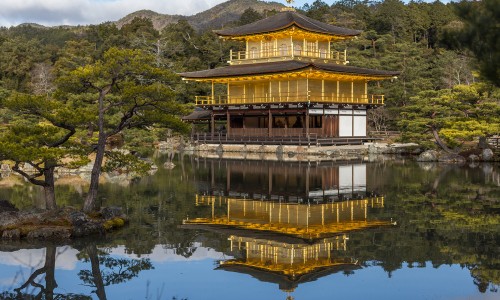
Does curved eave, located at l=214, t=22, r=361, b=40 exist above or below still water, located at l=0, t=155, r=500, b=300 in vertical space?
above

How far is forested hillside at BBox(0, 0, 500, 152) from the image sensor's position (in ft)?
30.0

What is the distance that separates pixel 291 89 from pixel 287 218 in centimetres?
2725

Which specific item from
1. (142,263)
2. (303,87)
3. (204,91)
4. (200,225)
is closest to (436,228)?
(200,225)

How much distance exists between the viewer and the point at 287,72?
4044 cm

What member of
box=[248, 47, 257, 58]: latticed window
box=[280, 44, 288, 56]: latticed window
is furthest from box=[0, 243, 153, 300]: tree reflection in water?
box=[248, 47, 257, 58]: latticed window

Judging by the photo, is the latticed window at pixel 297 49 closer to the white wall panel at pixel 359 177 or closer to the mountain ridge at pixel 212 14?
the white wall panel at pixel 359 177

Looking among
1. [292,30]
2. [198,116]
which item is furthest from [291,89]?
[198,116]

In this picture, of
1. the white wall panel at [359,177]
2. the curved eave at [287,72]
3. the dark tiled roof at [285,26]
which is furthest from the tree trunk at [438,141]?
the dark tiled roof at [285,26]

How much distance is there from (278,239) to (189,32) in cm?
6847

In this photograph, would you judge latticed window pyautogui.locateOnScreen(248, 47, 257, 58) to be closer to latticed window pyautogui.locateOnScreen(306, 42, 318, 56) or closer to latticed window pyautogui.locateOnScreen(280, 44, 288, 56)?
latticed window pyautogui.locateOnScreen(280, 44, 288, 56)

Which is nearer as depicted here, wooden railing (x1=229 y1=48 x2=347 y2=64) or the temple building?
the temple building

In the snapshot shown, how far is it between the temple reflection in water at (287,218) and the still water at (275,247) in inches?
1.5

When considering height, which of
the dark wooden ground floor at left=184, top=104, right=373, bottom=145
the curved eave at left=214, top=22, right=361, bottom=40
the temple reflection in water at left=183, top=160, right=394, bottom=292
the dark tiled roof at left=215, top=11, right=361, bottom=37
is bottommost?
the temple reflection in water at left=183, top=160, right=394, bottom=292

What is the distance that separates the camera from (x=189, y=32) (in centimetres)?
7875
